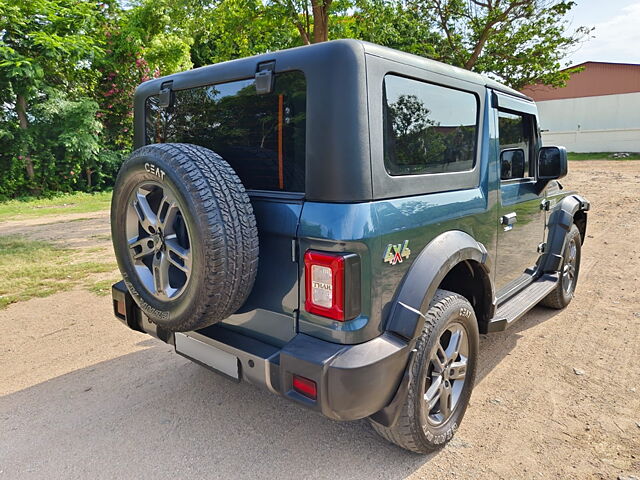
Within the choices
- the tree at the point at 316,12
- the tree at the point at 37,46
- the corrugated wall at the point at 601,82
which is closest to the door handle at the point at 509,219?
the tree at the point at 316,12

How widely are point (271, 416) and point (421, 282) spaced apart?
50.9 inches

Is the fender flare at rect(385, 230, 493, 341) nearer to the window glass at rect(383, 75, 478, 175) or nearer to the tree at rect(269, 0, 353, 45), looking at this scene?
the window glass at rect(383, 75, 478, 175)

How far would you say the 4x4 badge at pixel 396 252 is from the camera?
1.93 metres

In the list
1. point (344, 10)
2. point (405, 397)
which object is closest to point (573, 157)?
point (344, 10)

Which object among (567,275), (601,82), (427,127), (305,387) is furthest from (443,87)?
(601,82)

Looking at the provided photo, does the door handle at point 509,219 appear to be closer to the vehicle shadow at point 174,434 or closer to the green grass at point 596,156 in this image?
the vehicle shadow at point 174,434

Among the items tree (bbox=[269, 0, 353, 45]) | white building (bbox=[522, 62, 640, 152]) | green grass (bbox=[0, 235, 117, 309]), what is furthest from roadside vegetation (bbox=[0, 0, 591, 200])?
white building (bbox=[522, 62, 640, 152])

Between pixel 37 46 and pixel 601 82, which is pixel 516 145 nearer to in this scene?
pixel 37 46

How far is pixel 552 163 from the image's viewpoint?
3.45m

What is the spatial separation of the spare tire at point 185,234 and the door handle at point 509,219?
1775 millimetres

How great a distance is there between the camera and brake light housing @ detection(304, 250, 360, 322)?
5.89 feet

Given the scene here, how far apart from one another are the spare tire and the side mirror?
2607mm

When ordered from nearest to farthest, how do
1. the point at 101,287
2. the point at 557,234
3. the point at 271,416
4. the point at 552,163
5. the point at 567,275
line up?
the point at 271,416
the point at 552,163
the point at 557,234
the point at 567,275
the point at 101,287

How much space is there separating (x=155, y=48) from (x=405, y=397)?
597 inches
